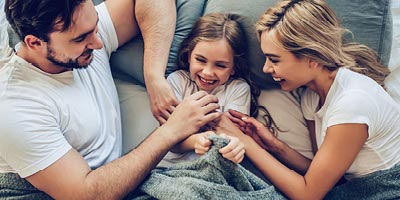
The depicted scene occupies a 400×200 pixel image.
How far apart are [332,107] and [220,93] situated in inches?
15.1

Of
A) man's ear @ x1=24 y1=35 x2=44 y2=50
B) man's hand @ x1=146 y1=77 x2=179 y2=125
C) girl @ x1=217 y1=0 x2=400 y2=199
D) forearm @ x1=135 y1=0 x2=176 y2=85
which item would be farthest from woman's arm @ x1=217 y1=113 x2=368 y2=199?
man's ear @ x1=24 y1=35 x2=44 y2=50

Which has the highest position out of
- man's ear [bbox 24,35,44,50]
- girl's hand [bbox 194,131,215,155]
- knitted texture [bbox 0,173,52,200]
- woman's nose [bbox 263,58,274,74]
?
man's ear [bbox 24,35,44,50]

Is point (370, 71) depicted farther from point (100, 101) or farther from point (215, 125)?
point (100, 101)

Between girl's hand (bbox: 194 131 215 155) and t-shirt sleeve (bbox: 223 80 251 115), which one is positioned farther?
t-shirt sleeve (bbox: 223 80 251 115)

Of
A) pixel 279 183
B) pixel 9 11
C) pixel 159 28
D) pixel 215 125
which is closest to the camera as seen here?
pixel 9 11

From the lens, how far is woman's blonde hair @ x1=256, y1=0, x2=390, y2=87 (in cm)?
142

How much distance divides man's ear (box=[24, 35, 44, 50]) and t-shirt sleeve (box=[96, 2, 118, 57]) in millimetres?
294

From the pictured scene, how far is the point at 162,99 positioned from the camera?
160 cm

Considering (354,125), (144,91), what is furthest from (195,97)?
(354,125)

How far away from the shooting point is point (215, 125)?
1556mm

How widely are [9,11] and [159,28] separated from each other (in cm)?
49

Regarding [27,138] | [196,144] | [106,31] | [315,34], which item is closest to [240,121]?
[196,144]

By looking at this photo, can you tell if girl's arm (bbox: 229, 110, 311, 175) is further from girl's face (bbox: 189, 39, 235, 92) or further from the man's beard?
the man's beard

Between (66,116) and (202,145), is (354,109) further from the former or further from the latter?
(66,116)
